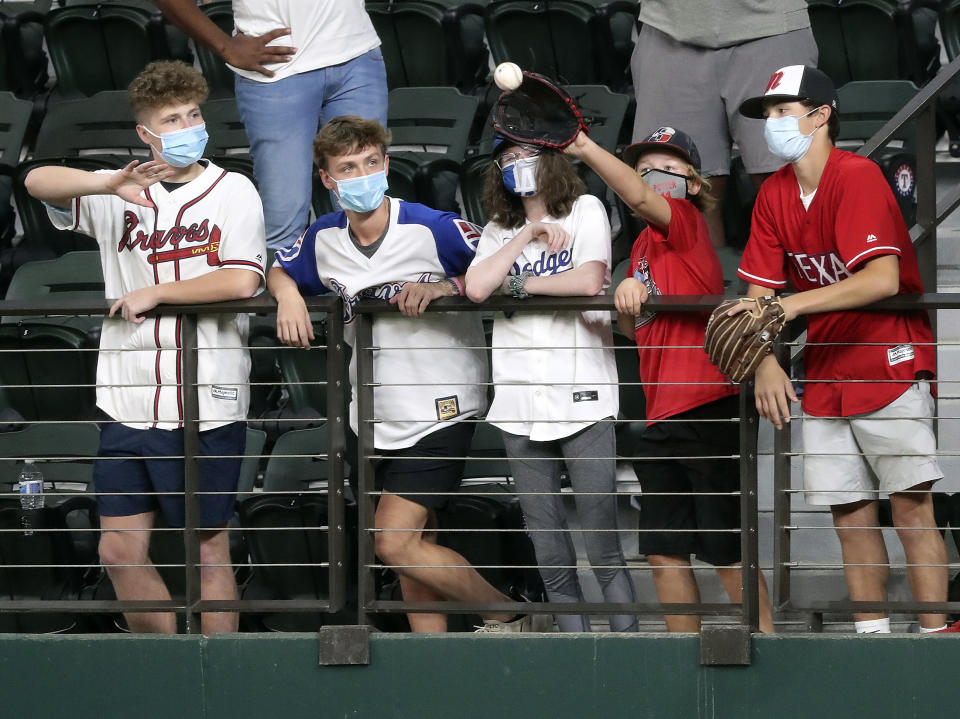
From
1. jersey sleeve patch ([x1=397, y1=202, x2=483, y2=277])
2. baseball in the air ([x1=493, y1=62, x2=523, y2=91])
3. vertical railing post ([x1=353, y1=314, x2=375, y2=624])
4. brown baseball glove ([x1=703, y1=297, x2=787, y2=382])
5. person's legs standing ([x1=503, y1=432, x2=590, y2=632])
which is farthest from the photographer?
jersey sleeve patch ([x1=397, y1=202, x2=483, y2=277])

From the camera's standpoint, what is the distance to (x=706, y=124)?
4.59 m

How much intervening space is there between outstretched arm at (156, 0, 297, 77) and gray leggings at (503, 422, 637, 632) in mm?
1547

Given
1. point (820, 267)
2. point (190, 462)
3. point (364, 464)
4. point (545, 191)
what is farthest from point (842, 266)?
point (190, 462)

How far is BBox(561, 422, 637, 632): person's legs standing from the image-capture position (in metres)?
3.77

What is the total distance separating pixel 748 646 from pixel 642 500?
484mm

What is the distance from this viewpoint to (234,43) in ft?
14.8

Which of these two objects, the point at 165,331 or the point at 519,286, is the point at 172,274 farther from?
the point at 519,286

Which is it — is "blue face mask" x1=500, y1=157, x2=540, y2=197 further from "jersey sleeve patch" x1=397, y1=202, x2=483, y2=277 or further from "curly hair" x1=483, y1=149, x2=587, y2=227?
"jersey sleeve patch" x1=397, y1=202, x2=483, y2=277

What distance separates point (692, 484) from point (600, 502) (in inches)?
10.1

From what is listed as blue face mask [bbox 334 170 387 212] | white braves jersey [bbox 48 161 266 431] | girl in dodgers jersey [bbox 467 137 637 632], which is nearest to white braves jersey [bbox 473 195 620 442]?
girl in dodgers jersey [bbox 467 137 637 632]

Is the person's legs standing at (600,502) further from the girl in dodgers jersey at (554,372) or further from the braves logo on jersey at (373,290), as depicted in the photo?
the braves logo on jersey at (373,290)

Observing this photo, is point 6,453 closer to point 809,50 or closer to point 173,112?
point 173,112

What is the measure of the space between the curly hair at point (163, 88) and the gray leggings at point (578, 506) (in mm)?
1290

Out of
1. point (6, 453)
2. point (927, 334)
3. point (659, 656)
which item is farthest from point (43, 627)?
point (927, 334)
